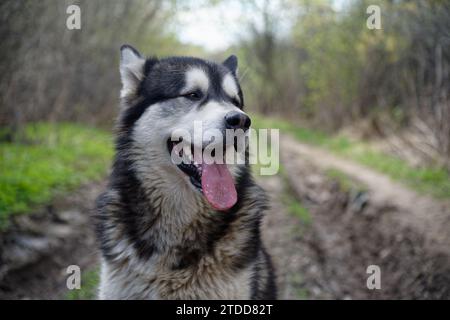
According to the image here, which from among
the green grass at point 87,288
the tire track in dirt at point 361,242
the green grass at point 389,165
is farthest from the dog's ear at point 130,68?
the green grass at point 389,165

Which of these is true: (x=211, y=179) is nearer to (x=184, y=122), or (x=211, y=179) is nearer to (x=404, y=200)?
(x=184, y=122)

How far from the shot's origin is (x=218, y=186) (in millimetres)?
2928

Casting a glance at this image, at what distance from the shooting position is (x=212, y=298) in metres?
2.78

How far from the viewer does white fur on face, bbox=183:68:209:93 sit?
3123 mm

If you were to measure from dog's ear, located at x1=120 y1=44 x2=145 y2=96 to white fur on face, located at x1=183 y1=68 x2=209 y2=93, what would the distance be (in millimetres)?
402

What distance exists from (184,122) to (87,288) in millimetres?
2319

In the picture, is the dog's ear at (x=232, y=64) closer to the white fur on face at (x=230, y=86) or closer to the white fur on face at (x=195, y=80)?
the white fur on face at (x=230, y=86)

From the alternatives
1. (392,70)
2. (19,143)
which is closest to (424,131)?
(392,70)

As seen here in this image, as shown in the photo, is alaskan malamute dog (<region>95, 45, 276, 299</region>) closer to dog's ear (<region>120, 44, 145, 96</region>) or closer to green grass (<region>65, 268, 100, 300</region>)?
dog's ear (<region>120, 44, 145, 96</region>)

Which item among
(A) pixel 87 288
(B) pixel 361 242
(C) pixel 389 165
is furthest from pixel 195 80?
(C) pixel 389 165

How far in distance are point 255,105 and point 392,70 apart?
11.3 meters

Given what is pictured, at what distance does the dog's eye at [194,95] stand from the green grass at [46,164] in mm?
779

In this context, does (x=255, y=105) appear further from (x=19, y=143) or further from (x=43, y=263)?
(x=43, y=263)

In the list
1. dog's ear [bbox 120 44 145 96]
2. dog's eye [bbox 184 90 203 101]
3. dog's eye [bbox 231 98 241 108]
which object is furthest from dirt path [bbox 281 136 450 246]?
dog's ear [bbox 120 44 145 96]
